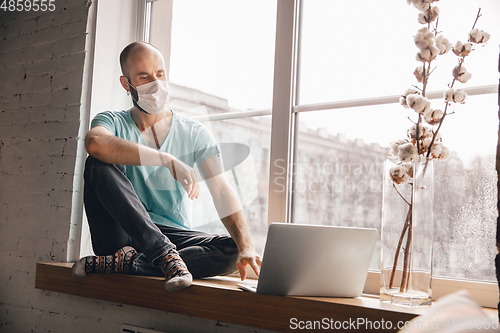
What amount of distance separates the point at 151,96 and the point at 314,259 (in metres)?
1.16

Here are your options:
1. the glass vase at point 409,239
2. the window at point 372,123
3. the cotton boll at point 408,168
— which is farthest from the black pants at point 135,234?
the cotton boll at point 408,168

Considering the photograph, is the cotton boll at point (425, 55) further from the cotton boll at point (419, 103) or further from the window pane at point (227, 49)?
the window pane at point (227, 49)

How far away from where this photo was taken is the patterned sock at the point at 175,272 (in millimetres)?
1406

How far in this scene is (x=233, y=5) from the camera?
2.04 metres

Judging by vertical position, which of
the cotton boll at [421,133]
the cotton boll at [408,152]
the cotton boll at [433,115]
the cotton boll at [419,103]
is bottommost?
the cotton boll at [408,152]

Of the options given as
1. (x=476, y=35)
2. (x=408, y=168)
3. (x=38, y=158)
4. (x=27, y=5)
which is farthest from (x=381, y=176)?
(x=27, y=5)

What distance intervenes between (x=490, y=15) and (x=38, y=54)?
224 cm

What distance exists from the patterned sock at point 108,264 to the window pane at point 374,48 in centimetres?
98

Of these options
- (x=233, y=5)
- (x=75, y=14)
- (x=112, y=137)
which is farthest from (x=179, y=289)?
(x=75, y=14)

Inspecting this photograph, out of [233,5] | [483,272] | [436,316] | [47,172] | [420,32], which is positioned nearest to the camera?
[436,316]

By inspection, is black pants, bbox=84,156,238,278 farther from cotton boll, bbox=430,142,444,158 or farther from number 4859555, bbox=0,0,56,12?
number 4859555, bbox=0,0,56,12

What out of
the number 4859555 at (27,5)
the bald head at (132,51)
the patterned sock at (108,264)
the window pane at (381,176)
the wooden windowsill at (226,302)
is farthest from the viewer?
the number 4859555 at (27,5)

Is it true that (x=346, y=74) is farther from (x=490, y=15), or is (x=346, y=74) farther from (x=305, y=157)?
(x=490, y=15)

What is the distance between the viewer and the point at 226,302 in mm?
1357
